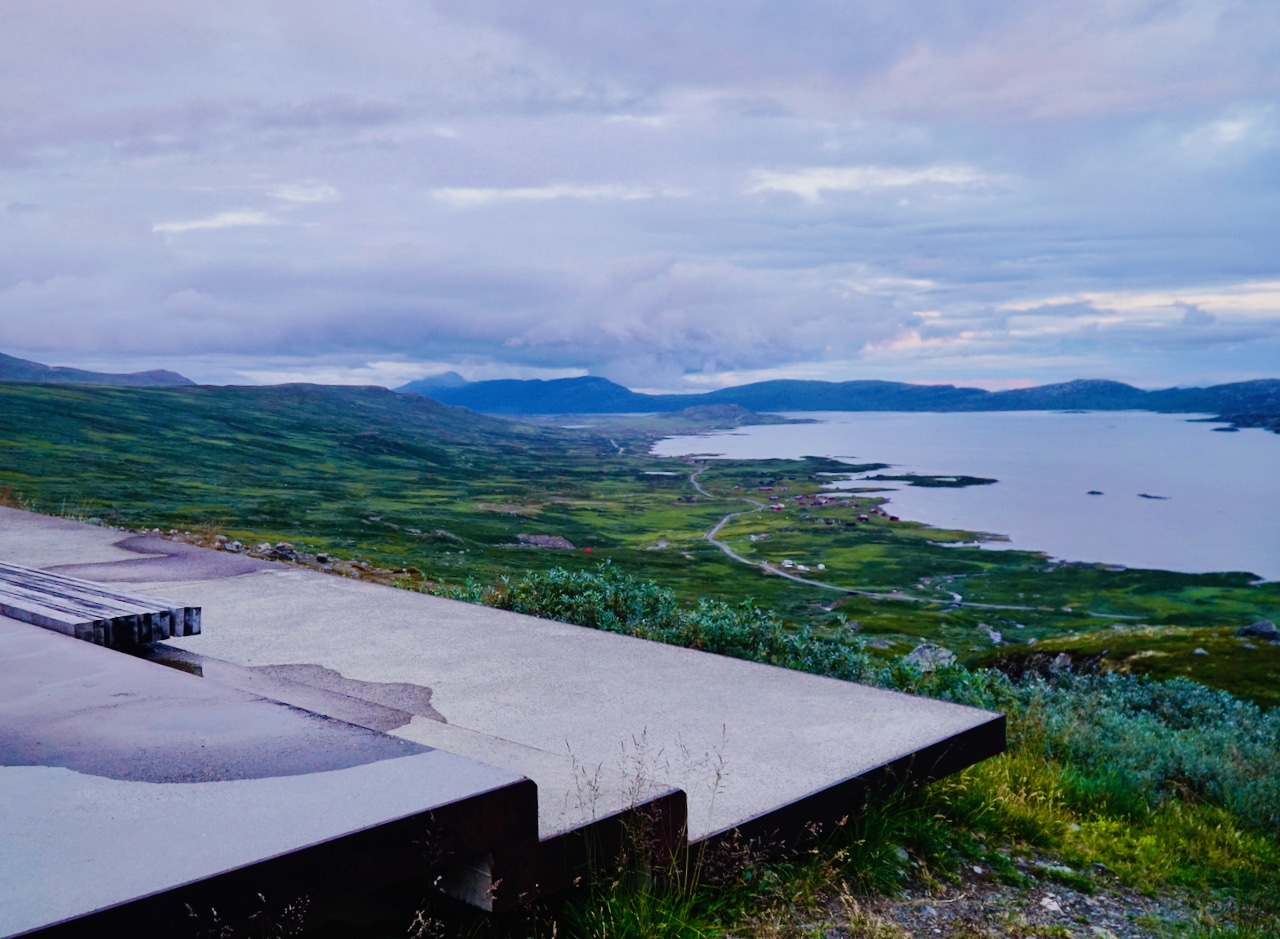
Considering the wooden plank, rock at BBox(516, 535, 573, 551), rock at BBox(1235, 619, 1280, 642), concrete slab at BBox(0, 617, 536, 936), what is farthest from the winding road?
concrete slab at BBox(0, 617, 536, 936)

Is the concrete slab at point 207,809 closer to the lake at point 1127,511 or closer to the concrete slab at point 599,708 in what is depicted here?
the concrete slab at point 599,708

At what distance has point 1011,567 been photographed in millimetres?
97500

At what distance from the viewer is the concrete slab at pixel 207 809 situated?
222 centimetres

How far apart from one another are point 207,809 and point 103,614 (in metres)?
2.50

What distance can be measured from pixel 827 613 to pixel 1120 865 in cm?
6862

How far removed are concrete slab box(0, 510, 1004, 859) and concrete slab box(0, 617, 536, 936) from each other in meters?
0.41

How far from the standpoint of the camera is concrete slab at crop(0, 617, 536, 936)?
2.22m

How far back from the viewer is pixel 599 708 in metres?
4.94

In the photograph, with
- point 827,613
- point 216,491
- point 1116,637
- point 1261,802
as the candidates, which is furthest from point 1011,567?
point 1261,802

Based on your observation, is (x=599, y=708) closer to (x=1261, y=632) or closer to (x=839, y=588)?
(x=1261, y=632)

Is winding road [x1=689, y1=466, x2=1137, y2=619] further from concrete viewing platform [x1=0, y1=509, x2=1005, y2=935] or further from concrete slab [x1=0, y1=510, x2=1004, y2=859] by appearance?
concrete viewing platform [x1=0, y1=509, x2=1005, y2=935]

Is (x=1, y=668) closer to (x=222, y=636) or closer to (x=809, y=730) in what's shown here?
(x=222, y=636)

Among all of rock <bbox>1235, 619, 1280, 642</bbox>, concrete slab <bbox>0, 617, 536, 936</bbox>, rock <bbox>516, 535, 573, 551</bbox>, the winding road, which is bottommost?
the winding road

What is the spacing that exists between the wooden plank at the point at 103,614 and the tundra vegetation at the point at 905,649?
103 inches
